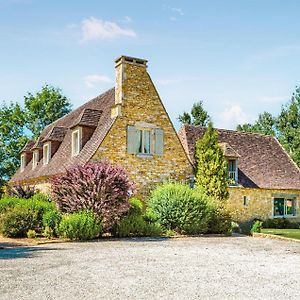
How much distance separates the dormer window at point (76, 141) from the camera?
22688mm

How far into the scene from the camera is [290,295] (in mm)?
7418

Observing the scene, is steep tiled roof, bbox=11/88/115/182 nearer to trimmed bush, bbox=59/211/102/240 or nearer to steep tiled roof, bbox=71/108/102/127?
steep tiled roof, bbox=71/108/102/127

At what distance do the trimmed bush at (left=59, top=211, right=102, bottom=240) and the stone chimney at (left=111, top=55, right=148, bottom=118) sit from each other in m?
6.96

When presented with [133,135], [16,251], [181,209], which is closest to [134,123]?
[133,135]

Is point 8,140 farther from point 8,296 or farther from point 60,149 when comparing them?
point 8,296

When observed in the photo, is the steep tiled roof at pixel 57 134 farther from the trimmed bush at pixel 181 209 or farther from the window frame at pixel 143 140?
the trimmed bush at pixel 181 209

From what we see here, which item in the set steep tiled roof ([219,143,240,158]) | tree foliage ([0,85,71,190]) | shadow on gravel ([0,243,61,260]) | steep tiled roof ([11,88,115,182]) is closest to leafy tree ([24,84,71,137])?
tree foliage ([0,85,71,190])

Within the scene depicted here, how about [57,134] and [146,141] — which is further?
[57,134]

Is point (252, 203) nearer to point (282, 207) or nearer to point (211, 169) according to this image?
point (282, 207)

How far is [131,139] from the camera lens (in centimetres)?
2172

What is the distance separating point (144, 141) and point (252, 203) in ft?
27.5

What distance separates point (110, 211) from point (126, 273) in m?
7.57

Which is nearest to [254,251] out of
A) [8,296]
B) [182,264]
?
[182,264]

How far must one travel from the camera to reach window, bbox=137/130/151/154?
72.5 feet
